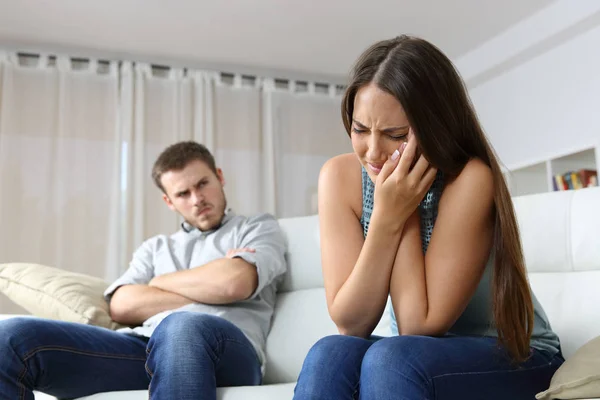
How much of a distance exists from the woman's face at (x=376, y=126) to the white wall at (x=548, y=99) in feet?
8.47

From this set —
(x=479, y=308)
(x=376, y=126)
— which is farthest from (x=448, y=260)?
(x=376, y=126)

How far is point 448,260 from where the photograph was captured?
43.6 inches

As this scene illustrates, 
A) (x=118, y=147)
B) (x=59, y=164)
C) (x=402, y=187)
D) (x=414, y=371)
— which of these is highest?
(x=118, y=147)

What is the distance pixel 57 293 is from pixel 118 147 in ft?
8.09

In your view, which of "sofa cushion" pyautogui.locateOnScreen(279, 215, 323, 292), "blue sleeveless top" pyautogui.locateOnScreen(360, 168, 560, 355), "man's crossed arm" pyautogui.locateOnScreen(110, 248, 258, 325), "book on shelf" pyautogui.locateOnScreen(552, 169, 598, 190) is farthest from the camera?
"book on shelf" pyautogui.locateOnScreen(552, 169, 598, 190)

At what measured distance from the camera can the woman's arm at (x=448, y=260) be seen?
1.09 m

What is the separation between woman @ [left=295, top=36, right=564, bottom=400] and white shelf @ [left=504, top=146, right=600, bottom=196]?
7.24 ft

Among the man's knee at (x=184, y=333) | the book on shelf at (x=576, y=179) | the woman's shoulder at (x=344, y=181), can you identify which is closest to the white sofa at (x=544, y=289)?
the man's knee at (x=184, y=333)

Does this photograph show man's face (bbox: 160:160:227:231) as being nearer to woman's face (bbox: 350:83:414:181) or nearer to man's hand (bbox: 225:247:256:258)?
man's hand (bbox: 225:247:256:258)

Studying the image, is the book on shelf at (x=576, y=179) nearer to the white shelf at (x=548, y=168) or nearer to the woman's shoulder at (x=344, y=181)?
the white shelf at (x=548, y=168)

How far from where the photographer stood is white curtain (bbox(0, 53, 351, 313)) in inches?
155

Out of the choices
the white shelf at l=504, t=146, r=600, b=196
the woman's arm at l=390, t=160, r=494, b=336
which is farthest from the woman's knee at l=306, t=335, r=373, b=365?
the white shelf at l=504, t=146, r=600, b=196

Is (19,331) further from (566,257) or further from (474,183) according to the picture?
(566,257)

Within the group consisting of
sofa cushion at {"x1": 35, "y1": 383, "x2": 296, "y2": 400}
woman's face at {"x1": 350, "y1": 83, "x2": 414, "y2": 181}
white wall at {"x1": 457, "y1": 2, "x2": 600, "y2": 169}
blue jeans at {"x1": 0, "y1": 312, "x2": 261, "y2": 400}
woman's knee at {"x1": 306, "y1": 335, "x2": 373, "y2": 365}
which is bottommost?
sofa cushion at {"x1": 35, "y1": 383, "x2": 296, "y2": 400}
